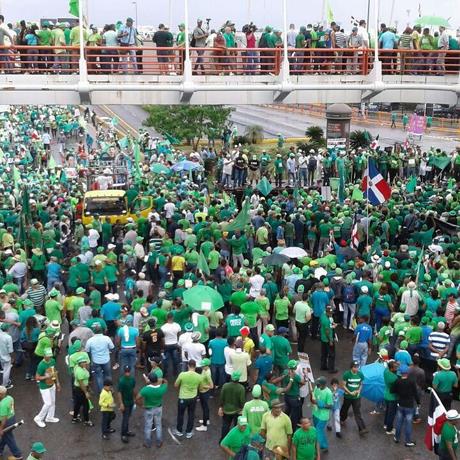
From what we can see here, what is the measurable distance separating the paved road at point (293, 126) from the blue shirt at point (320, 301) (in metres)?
41.3

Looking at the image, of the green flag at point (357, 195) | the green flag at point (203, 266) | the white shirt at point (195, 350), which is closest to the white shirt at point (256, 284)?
the green flag at point (203, 266)

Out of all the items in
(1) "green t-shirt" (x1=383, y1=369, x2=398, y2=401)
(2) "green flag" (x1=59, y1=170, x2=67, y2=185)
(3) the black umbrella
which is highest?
(2) "green flag" (x1=59, y1=170, x2=67, y2=185)

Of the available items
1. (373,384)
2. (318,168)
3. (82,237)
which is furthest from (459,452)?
(318,168)

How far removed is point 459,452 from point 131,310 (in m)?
6.88

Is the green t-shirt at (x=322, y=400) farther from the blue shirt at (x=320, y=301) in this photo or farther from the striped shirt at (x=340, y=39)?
the striped shirt at (x=340, y=39)

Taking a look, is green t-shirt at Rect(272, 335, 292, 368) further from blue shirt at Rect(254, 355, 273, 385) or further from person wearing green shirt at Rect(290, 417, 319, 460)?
person wearing green shirt at Rect(290, 417, 319, 460)

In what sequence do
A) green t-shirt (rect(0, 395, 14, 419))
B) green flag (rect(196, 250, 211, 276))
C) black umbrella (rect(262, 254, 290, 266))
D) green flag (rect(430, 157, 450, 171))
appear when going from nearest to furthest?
green t-shirt (rect(0, 395, 14, 419)) < green flag (rect(196, 250, 211, 276)) < black umbrella (rect(262, 254, 290, 266)) < green flag (rect(430, 157, 450, 171))

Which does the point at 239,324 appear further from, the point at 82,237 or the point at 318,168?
the point at 318,168

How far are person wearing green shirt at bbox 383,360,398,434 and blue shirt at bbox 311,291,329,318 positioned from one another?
2.71 meters

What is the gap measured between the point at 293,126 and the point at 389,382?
62613 millimetres

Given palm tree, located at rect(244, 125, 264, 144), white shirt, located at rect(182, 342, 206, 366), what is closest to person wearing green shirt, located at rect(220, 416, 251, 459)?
white shirt, located at rect(182, 342, 206, 366)

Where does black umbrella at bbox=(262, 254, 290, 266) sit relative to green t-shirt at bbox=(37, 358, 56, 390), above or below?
above

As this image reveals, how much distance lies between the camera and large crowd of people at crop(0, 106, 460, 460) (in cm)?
1190

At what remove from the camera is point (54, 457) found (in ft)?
39.3
